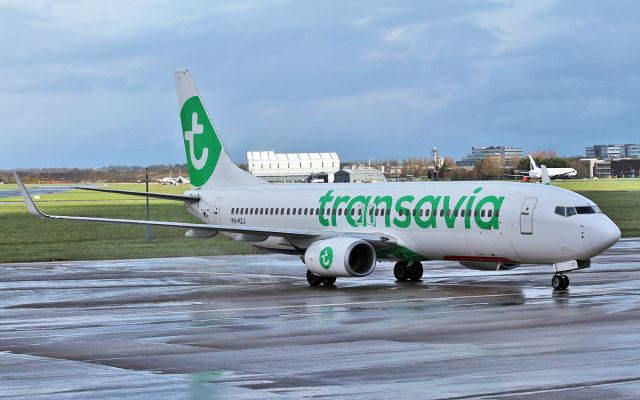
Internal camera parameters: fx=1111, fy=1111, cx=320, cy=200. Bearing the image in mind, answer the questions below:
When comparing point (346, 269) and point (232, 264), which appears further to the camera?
point (232, 264)

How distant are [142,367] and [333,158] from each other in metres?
141

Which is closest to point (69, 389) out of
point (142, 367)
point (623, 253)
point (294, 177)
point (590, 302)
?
point (142, 367)

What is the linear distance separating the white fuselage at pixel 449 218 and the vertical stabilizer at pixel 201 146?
1.96 meters

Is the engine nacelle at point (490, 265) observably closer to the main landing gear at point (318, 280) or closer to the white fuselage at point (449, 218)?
the white fuselage at point (449, 218)

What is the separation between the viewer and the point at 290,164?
15688cm

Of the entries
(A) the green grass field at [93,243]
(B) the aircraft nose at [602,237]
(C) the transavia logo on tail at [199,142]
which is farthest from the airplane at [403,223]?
(A) the green grass field at [93,243]

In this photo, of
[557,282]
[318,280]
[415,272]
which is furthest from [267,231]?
[557,282]

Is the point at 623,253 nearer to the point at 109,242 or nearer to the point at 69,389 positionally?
the point at 109,242

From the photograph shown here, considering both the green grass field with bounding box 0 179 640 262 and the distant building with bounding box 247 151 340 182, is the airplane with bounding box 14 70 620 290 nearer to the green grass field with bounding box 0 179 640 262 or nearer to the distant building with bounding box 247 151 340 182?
the green grass field with bounding box 0 179 640 262

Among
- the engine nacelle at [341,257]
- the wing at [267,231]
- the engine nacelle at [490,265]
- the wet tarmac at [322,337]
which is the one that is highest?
the wing at [267,231]

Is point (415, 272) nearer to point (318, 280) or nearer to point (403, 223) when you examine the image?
point (403, 223)

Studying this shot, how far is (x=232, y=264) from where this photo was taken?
44781 millimetres

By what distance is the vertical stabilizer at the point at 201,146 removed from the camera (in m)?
41.9

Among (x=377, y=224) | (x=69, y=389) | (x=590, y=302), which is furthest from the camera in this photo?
(x=377, y=224)
